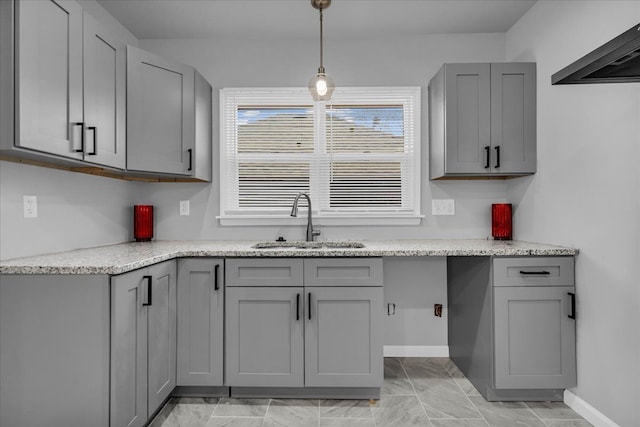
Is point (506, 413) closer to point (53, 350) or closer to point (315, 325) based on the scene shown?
point (315, 325)

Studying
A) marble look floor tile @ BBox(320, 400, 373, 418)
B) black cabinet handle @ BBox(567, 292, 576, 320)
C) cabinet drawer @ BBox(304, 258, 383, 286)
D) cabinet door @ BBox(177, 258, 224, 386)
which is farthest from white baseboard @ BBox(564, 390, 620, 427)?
cabinet door @ BBox(177, 258, 224, 386)

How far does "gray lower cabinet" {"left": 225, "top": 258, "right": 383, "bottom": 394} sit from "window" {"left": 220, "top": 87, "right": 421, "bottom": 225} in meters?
0.79

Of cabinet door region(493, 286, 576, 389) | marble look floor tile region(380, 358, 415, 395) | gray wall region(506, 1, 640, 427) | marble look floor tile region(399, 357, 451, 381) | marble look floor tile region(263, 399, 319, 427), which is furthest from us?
marble look floor tile region(399, 357, 451, 381)

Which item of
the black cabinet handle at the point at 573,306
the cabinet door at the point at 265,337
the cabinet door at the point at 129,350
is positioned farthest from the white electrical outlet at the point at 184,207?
the black cabinet handle at the point at 573,306

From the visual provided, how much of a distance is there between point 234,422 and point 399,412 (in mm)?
935

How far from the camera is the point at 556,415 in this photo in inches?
79.9

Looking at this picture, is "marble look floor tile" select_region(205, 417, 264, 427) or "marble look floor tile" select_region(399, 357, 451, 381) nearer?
"marble look floor tile" select_region(205, 417, 264, 427)

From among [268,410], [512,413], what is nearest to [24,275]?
[268,410]

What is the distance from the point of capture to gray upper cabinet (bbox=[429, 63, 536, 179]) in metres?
2.46

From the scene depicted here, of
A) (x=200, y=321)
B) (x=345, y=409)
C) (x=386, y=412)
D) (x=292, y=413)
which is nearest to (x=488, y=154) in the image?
(x=386, y=412)

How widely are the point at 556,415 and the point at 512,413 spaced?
24 cm

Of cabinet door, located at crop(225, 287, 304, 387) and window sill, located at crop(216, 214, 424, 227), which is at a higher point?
window sill, located at crop(216, 214, 424, 227)

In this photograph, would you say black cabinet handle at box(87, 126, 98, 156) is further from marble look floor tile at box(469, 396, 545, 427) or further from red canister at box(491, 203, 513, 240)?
red canister at box(491, 203, 513, 240)

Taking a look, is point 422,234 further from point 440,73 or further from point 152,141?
point 152,141
